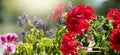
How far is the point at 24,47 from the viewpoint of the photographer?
262 centimetres

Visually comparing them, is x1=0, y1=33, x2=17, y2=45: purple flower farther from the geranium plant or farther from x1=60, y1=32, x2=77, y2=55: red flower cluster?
x1=60, y1=32, x2=77, y2=55: red flower cluster

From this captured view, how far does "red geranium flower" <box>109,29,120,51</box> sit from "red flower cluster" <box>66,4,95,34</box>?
170 millimetres

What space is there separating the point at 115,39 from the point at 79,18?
23 cm

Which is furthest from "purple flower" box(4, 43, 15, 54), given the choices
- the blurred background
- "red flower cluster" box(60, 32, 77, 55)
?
the blurred background

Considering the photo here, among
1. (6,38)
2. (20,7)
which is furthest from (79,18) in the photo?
(20,7)

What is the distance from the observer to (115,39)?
186 centimetres

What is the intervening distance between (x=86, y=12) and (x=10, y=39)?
1050 millimetres

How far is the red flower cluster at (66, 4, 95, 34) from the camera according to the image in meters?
1.97

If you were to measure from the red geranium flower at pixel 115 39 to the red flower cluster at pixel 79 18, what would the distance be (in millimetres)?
170

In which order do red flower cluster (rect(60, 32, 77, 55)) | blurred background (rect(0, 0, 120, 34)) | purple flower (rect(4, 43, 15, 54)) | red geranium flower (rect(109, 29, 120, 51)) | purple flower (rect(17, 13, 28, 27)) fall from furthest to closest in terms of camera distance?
1. blurred background (rect(0, 0, 120, 34))
2. purple flower (rect(17, 13, 28, 27))
3. purple flower (rect(4, 43, 15, 54))
4. red flower cluster (rect(60, 32, 77, 55))
5. red geranium flower (rect(109, 29, 120, 51))

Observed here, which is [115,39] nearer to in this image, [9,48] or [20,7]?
[9,48]

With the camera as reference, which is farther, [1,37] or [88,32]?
[1,37]

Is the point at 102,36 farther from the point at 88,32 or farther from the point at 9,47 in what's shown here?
the point at 9,47

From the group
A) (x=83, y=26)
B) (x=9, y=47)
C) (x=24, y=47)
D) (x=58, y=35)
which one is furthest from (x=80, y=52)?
(x=9, y=47)
